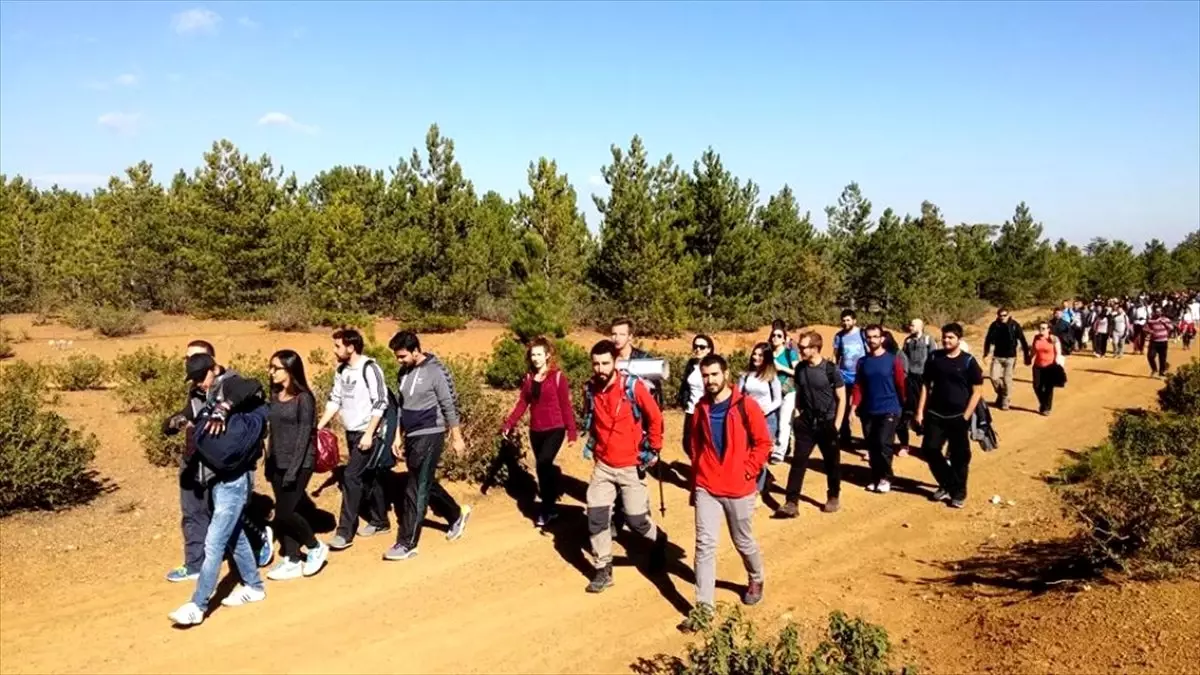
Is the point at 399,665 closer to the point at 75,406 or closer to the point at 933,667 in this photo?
the point at 933,667

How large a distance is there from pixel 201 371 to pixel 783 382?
17.5 ft

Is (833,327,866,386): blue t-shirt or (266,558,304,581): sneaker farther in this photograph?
(833,327,866,386): blue t-shirt

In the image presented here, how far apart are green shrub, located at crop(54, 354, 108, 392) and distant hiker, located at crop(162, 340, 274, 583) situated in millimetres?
8134

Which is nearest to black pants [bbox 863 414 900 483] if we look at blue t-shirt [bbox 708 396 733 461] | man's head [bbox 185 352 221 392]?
blue t-shirt [bbox 708 396 733 461]

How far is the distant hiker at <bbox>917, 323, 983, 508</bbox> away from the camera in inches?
300

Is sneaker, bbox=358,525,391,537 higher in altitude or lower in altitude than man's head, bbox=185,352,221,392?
lower

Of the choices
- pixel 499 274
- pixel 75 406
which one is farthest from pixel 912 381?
pixel 499 274

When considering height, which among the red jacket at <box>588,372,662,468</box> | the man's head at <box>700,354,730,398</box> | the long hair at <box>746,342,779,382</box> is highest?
the man's head at <box>700,354,730,398</box>

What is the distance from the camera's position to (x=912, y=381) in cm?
1055

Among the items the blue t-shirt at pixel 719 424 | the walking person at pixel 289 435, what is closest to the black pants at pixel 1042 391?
the blue t-shirt at pixel 719 424

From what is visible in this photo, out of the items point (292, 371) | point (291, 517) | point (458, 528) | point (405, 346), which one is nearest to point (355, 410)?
point (405, 346)

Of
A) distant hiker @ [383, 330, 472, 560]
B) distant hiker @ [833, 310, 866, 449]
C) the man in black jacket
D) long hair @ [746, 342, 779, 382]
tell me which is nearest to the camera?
distant hiker @ [383, 330, 472, 560]

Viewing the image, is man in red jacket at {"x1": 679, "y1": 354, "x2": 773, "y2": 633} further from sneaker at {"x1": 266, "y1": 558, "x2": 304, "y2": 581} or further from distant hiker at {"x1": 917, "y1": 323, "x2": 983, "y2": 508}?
distant hiker at {"x1": 917, "y1": 323, "x2": 983, "y2": 508}

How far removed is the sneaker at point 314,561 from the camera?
20.1 feet
